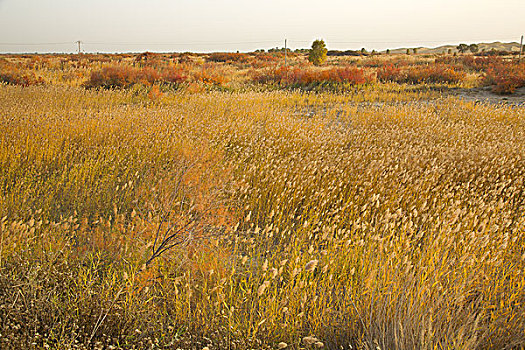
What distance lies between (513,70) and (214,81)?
13.1 m

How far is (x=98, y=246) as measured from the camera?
97.3 inches

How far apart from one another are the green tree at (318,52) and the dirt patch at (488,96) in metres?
16.6

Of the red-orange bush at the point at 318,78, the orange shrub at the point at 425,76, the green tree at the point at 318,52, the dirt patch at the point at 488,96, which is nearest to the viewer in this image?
the dirt patch at the point at 488,96

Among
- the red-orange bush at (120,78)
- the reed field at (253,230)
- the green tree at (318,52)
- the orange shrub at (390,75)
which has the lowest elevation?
the reed field at (253,230)

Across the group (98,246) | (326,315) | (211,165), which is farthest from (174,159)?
(326,315)

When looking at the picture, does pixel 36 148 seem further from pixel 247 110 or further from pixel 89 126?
pixel 247 110

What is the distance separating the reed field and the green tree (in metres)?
20.5

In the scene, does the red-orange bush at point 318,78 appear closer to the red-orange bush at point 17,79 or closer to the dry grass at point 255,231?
the dry grass at point 255,231

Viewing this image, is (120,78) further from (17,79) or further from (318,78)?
(318,78)

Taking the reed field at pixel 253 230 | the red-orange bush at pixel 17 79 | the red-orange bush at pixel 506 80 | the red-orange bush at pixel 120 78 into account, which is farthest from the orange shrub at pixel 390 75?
A: the red-orange bush at pixel 17 79

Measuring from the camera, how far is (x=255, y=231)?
2.05 m

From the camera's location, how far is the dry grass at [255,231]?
184cm

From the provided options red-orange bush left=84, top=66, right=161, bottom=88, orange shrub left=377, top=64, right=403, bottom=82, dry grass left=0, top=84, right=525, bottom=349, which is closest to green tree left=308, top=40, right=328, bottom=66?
orange shrub left=377, top=64, right=403, bottom=82

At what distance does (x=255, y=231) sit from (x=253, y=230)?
4.05 ft
